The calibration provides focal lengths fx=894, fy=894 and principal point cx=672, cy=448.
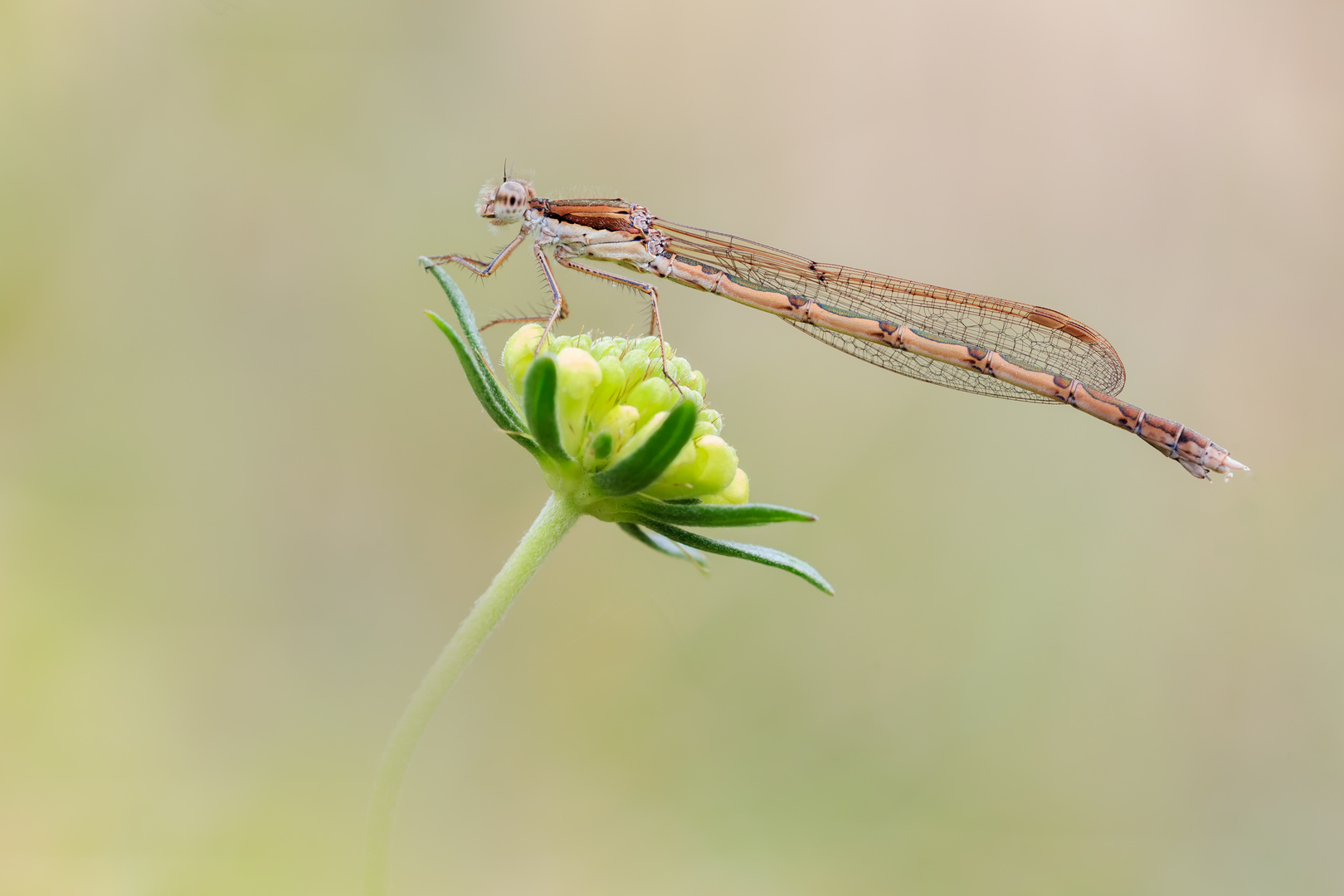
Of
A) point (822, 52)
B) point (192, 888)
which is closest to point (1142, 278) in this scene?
point (822, 52)

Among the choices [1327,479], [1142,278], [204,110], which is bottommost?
[204,110]

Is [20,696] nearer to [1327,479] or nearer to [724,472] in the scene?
[724,472]

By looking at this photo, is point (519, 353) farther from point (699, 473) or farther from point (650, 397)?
point (699, 473)

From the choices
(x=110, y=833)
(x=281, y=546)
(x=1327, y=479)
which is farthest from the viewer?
(x=1327, y=479)

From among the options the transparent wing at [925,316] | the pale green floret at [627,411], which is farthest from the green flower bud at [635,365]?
the transparent wing at [925,316]

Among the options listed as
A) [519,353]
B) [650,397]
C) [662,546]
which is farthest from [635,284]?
[662,546]

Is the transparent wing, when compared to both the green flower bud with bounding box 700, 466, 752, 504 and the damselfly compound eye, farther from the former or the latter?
the green flower bud with bounding box 700, 466, 752, 504

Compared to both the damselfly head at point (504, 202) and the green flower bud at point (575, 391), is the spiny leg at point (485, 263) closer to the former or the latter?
the damselfly head at point (504, 202)
